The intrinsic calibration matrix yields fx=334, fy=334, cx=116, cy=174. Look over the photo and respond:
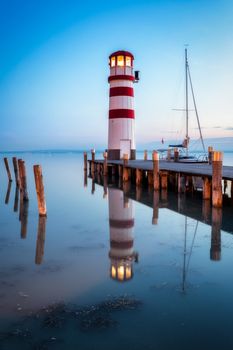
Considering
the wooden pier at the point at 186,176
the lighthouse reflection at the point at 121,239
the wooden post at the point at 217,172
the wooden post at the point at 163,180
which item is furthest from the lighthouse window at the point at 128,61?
the wooden post at the point at 217,172

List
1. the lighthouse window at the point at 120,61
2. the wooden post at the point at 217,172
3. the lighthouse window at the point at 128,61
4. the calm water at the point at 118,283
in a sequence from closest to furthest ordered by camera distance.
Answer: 1. the calm water at the point at 118,283
2. the wooden post at the point at 217,172
3. the lighthouse window at the point at 120,61
4. the lighthouse window at the point at 128,61

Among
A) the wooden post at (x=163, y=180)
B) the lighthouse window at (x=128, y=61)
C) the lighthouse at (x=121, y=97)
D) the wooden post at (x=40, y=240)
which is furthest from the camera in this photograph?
the lighthouse window at (x=128, y=61)

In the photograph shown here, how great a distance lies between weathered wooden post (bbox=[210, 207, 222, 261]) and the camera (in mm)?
6902

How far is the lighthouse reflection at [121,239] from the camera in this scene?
6039 mm

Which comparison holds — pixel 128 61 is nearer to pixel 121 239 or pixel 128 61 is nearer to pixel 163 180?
pixel 163 180

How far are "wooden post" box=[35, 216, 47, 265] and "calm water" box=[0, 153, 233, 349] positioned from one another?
0.08 ft

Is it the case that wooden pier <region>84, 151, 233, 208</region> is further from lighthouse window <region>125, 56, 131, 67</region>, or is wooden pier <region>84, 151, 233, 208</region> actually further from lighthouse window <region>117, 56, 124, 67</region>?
lighthouse window <region>125, 56, 131, 67</region>

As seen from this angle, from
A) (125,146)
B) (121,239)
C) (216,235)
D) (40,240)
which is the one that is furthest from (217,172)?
(125,146)

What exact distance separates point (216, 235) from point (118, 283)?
388 centimetres

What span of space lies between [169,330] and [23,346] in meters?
1.66

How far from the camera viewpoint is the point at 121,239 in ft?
27.7

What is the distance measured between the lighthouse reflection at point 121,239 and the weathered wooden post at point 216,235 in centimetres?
163

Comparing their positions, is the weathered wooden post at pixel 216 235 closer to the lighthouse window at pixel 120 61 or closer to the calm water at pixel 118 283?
the calm water at pixel 118 283

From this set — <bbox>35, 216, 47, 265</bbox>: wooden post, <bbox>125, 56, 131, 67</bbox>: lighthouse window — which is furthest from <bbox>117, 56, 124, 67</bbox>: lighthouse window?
<bbox>35, 216, 47, 265</bbox>: wooden post
